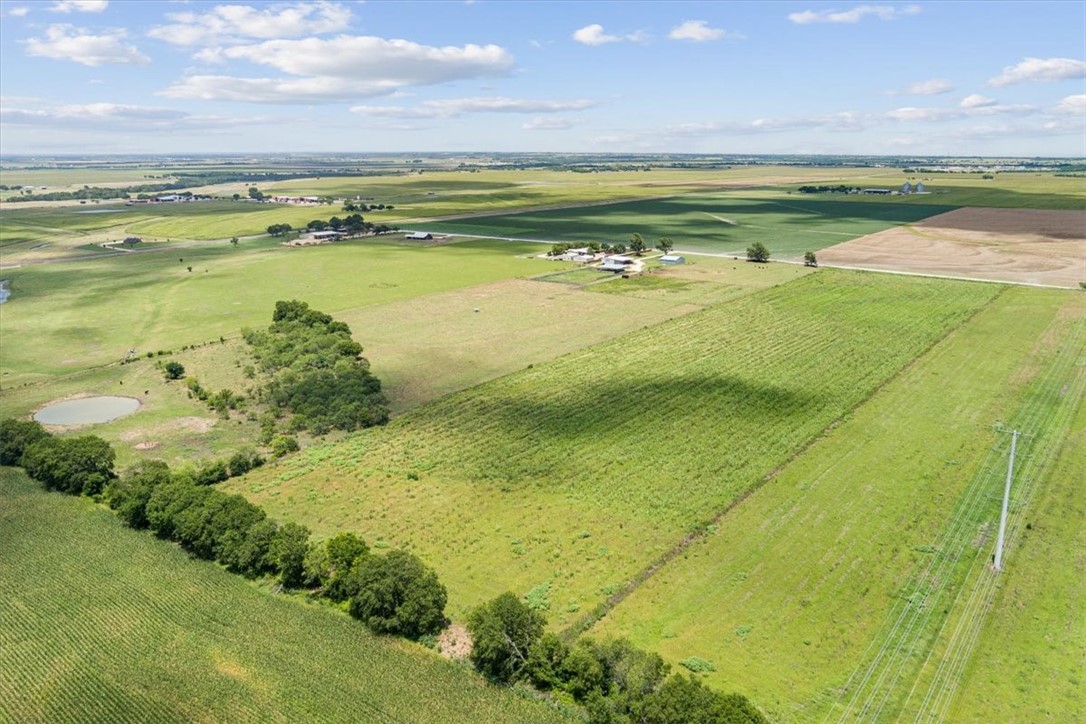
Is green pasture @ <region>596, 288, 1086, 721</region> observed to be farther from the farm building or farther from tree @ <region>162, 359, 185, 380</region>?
the farm building

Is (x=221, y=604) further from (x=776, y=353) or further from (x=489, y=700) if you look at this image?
(x=776, y=353)

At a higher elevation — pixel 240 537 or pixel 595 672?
pixel 240 537

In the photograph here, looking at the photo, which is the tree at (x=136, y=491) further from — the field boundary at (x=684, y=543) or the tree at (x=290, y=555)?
the field boundary at (x=684, y=543)

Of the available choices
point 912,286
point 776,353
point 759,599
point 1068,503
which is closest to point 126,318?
point 776,353

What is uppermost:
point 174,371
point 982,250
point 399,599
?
point 982,250

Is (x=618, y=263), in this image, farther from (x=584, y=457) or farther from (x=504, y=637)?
(x=504, y=637)

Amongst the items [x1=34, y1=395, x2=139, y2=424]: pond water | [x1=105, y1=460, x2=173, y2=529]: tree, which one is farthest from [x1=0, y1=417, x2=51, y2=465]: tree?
[x1=105, y1=460, x2=173, y2=529]: tree

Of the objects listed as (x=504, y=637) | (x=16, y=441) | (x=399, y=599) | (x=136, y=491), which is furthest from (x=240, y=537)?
(x=16, y=441)
